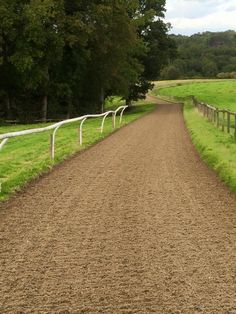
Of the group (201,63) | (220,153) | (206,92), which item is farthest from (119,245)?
(201,63)

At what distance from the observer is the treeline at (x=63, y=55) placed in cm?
3278

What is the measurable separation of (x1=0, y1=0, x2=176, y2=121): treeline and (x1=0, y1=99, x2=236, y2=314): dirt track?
23.8m

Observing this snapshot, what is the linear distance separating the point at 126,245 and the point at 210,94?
6827cm

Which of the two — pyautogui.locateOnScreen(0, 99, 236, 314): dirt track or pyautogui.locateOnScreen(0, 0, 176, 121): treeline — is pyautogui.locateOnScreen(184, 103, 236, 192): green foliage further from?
pyautogui.locateOnScreen(0, 0, 176, 121): treeline

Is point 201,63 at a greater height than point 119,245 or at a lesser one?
greater

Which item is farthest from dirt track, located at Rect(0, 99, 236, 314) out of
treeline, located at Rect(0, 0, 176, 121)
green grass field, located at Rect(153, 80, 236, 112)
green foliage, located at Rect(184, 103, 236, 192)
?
green grass field, located at Rect(153, 80, 236, 112)

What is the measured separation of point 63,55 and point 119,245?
33561 millimetres

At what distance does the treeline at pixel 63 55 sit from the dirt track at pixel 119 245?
23.8m

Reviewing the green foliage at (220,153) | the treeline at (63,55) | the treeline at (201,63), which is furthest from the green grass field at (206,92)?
the treeline at (201,63)

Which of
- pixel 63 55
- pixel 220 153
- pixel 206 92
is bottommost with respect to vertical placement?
pixel 206 92

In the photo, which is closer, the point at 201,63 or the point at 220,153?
the point at 220,153

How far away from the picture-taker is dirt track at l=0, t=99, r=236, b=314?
4.41 m

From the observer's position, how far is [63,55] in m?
38.1

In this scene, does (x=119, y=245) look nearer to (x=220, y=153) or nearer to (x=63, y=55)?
(x=220, y=153)
